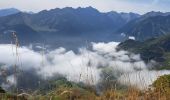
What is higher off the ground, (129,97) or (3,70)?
(3,70)

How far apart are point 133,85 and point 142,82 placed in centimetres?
49

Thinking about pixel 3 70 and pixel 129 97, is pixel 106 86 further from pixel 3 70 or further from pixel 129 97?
pixel 3 70

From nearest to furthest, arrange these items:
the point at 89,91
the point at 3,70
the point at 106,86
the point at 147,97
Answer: the point at 3,70, the point at 147,97, the point at 89,91, the point at 106,86

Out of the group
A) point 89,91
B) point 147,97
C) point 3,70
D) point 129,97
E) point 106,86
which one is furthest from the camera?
point 106,86

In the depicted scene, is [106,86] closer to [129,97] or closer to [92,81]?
[92,81]

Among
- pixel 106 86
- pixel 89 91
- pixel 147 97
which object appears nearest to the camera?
pixel 147 97

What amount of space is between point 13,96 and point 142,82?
12.2 feet

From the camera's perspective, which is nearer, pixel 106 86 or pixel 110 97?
pixel 110 97

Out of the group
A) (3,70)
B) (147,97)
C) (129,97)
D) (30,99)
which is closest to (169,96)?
(147,97)

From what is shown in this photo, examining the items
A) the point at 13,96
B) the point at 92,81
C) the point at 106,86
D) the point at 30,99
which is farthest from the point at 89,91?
the point at 13,96

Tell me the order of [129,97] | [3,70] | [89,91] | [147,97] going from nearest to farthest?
[3,70] → [129,97] → [147,97] → [89,91]

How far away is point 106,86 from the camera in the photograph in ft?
34.5

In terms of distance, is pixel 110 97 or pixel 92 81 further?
pixel 92 81

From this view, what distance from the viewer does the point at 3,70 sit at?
7.56m
